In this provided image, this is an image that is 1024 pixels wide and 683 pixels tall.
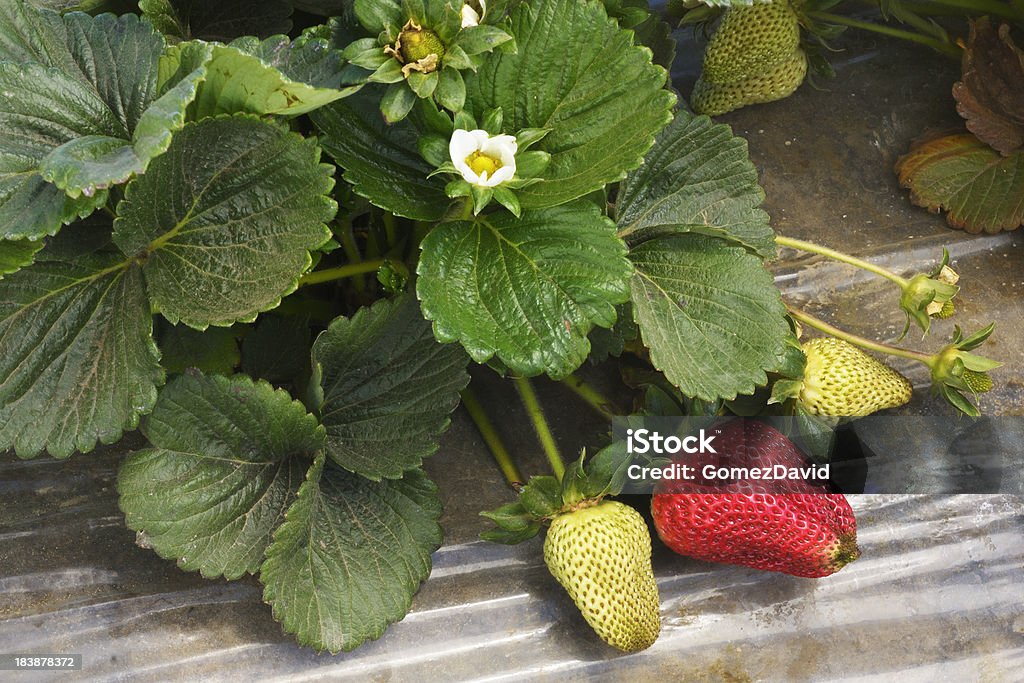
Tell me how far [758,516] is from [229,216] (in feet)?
1.82

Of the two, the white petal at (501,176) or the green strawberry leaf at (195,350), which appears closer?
the white petal at (501,176)

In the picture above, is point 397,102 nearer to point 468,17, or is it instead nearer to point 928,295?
point 468,17

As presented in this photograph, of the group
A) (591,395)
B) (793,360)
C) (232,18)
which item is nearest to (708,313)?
(793,360)

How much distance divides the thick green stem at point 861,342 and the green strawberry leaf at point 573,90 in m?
0.36

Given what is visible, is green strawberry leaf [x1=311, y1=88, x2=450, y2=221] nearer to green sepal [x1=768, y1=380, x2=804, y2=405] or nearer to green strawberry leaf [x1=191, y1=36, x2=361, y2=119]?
green strawberry leaf [x1=191, y1=36, x2=361, y2=119]

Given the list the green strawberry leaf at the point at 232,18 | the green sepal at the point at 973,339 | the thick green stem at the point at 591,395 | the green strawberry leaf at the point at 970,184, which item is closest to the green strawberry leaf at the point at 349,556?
the thick green stem at the point at 591,395

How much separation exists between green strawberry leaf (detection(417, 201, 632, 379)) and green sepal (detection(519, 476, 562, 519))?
15cm

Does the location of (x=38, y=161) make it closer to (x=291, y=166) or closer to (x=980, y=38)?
(x=291, y=166)

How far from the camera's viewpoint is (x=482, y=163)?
2.82ft

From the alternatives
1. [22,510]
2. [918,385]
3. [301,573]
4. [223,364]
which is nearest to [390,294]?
[223,364]

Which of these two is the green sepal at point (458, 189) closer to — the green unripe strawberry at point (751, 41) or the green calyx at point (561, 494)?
the green calyx at point (561, 494)

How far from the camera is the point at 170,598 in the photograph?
101 cm

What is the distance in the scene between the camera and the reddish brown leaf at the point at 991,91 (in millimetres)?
1256

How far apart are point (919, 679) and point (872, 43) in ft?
2.72
